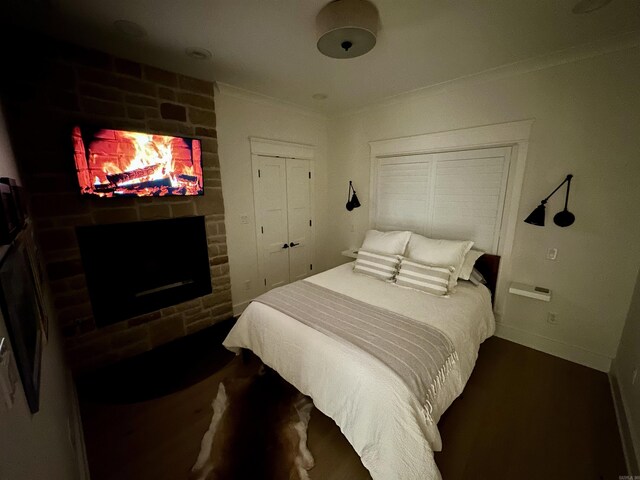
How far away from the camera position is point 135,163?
2.14m

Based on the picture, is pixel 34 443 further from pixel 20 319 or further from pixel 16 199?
pixel 16 199

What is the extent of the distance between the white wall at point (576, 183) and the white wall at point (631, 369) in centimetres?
11

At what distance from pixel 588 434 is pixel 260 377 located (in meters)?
2.24

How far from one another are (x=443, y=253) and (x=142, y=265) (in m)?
2.81

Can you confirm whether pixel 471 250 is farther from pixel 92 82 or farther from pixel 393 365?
pixel 92 82

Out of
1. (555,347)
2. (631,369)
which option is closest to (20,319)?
(631,369)

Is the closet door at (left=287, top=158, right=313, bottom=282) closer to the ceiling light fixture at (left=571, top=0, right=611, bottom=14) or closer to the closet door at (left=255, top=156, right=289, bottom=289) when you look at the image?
the closet door at (left=255, top=156, right=289, bottom=289)

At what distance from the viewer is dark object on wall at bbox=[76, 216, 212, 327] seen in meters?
2.11

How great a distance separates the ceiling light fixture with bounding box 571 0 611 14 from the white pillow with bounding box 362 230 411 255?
189 centimetres

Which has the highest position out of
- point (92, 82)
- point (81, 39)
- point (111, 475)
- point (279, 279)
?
point (81, 39)

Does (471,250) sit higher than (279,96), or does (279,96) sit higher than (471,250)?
(279,96)

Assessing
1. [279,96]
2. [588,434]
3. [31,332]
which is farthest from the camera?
[279,96]

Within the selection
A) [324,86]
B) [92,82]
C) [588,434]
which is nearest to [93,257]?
[92,82]

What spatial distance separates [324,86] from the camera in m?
2.64
